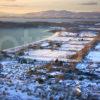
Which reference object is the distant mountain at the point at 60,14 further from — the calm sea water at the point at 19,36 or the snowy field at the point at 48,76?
the snowy field at the point at 48,76

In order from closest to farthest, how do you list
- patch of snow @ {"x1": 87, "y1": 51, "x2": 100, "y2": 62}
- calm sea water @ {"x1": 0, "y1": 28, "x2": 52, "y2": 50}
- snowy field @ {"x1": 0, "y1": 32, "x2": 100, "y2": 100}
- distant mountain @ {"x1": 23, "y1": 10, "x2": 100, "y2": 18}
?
snowy field @ {"x1": 0, "y1": 32, "x2": 100, "y2": 100} → patch of snow @ {"x1": 87, "y1": 51, "x2": 100, "y2": 62} → calm sea water @ {"x1": 0, "y1": 28, "x2": 52, "y2": 50} → distant mountain @ {"x1": 23, "y1": 10, "x2": 100, "y2": 18}

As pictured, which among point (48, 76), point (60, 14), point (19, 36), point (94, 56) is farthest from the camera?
point (19, 36)


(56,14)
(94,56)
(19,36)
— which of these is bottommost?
(94,56)

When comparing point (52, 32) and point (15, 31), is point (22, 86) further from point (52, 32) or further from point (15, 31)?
point (52, 32)

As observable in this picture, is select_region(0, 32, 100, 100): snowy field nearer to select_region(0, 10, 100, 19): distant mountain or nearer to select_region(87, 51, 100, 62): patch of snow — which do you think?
select_region(87, 51, 100, 62): patch of snow

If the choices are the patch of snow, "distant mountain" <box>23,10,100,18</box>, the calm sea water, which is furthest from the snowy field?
"distant mountain" <box>23,10,100,18</box>

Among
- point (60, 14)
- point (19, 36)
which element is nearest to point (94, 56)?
point (60, 14)

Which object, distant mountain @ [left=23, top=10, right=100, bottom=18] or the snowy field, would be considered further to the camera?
distant mountain @ [left=23, top=10, right=100, bottom=18]

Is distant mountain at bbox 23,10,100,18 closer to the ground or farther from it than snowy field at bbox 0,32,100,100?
farther from it

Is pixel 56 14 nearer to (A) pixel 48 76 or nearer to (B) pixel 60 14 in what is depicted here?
(B) pixel 60 14
